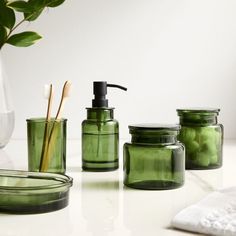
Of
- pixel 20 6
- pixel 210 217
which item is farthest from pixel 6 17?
pixel 210 217

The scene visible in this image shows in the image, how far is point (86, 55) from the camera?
1.41 meters

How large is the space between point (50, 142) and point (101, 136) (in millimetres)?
106

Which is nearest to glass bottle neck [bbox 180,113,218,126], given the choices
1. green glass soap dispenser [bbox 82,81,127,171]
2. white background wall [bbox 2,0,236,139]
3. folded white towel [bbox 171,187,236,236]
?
green glass soap dispenser [bbox 82,81,127,171]

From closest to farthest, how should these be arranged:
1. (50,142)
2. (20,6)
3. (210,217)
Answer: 1. (210,217)
2. (50,142)
3. (20,6)

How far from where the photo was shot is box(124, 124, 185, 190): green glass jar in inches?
30.0

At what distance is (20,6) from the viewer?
3.26 feet

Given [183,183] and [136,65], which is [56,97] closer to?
[136,65]

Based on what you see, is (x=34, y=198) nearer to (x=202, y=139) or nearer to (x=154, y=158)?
(x=154, y=158)

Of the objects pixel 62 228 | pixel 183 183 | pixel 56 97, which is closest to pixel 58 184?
pixel 62 228

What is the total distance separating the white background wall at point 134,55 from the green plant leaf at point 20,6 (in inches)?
15.6

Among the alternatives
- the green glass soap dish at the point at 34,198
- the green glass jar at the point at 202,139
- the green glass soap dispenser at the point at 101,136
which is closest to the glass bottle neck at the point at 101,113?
the green glass soap dispenser at the point at 101,136

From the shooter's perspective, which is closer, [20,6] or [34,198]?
[34,198]

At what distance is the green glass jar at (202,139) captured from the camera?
0.95m

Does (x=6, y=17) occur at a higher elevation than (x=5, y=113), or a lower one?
higher
